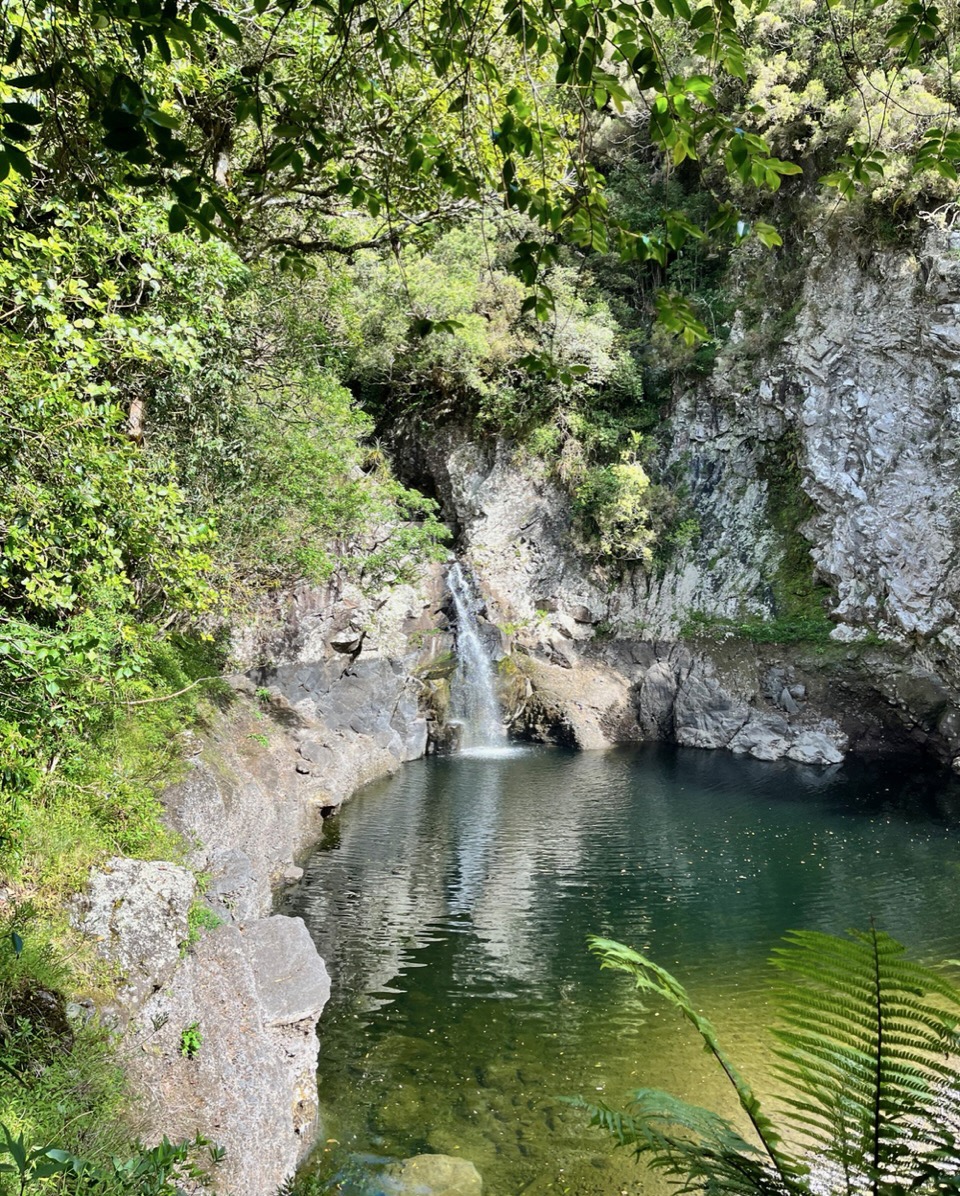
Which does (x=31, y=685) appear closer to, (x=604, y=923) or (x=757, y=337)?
(x=604, y=923)

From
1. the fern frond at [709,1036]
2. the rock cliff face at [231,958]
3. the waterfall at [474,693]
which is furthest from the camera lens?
the waterfall at [474,693]

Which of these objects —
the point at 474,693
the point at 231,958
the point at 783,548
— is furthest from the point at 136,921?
the point at 783,548

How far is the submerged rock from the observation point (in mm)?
5281

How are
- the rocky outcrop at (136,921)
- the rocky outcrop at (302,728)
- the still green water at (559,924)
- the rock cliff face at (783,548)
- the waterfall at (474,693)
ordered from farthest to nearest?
the waterfall at (474,693) < the rock cliff face at (783,548) < the rocky outcrop at (302,728) < the still green water at (559,924) < the rocky outcrop at (136,921)

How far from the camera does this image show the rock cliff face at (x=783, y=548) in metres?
18.9

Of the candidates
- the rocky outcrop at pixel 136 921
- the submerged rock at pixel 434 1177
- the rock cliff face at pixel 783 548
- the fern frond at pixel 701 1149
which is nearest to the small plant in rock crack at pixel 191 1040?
the rocky outcrop at pixel 136 921

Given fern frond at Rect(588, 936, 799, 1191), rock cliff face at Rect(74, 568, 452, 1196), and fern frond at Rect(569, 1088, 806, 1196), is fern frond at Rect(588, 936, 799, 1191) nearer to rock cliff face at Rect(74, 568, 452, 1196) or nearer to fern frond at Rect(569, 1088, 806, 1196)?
fern frond at Rect(569, 1088, 806, 1196)

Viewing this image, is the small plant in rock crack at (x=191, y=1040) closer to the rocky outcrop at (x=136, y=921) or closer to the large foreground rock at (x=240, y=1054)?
the large foreground rock at (x=240, y=1054)

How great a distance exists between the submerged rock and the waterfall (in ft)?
56.3

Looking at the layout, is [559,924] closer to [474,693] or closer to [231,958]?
[231,958]

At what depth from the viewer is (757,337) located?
24500 mm

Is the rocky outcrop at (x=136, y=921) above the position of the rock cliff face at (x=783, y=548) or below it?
below

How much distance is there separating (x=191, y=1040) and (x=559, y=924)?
6.21 meters

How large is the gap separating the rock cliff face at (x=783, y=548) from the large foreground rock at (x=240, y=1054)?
1723cm
